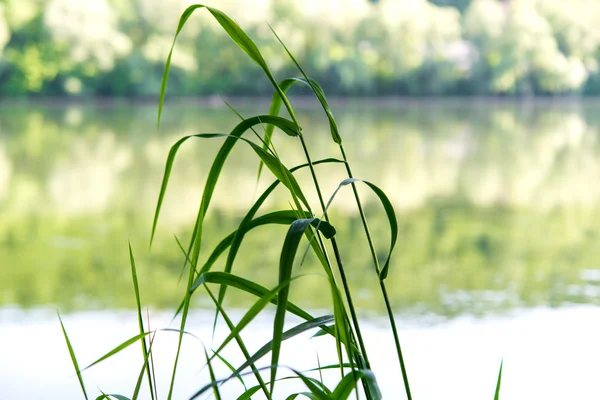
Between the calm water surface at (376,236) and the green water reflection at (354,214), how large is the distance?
0.01 metres

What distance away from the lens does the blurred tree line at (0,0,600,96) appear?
1498 centimetres

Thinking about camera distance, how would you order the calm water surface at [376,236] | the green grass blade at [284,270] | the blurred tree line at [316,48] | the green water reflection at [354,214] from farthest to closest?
the blurred tree line at [316,48]
the green water reflection at [354,214]
the calm water surface at [376,236]
the green grass blade at [284,270]

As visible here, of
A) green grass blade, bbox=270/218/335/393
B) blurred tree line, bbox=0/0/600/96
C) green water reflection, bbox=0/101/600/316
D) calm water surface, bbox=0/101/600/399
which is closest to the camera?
green grass blade, bbox=270/218/335/393

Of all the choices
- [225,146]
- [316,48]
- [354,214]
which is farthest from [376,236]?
[316,48]

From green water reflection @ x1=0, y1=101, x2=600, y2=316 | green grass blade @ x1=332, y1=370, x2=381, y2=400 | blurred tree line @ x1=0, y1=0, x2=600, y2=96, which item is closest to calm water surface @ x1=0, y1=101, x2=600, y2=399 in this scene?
green water reflection @ x1=0, y1=101, x2=600, y2=316

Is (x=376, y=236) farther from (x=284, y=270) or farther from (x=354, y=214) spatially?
(x=284, y=270)

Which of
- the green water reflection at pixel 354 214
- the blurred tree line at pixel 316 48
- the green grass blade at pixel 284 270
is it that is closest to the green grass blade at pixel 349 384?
the green grass blade at pixel 284 270

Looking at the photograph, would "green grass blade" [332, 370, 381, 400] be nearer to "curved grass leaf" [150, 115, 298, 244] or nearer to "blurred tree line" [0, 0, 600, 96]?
"curved grass leaf" [150, 115, 298, 244]

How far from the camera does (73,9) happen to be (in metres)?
14.9

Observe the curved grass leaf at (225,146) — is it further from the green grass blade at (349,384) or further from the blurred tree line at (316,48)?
the blurred tree line at (316,48)

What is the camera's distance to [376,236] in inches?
164

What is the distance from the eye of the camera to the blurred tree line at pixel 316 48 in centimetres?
1498

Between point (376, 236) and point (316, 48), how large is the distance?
37.7 ft

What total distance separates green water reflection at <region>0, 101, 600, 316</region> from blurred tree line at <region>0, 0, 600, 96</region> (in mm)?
5758
